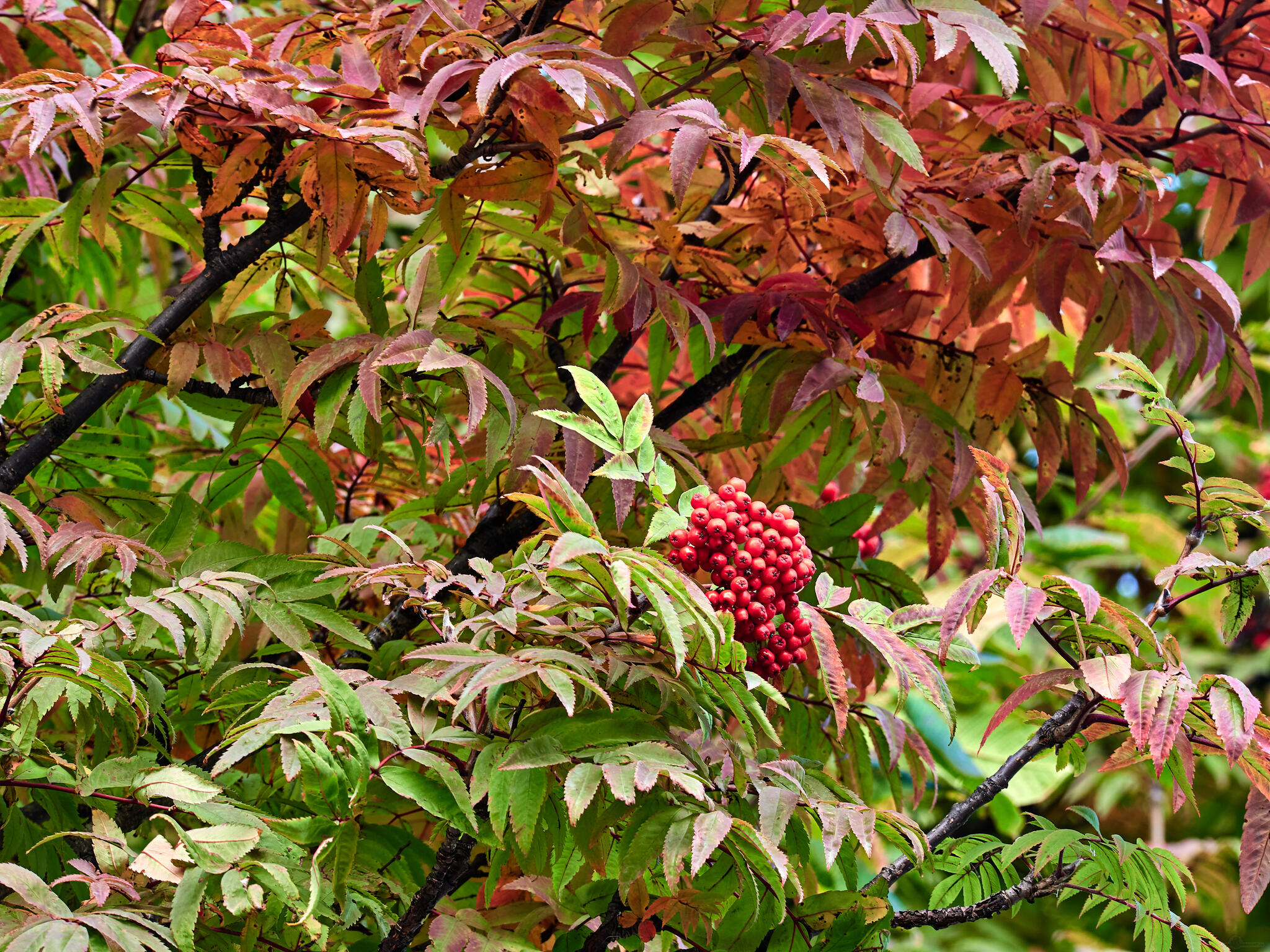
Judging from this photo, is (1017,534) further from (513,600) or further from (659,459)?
(513,600)

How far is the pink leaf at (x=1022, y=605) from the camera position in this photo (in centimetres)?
74

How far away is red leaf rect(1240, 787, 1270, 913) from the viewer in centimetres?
77

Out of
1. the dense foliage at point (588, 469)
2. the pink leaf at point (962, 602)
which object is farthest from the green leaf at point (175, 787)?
the pink leaf at point (962, 602)

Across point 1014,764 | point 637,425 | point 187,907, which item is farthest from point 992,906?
point 187,907

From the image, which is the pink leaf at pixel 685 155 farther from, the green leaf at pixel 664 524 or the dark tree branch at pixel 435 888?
the dark tree branch at pixel 435 888

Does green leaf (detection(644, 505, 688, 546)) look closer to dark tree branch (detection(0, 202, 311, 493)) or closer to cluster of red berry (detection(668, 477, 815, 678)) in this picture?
cluster of red berry (detection(668, 477, 815, 678))

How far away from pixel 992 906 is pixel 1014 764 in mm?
111

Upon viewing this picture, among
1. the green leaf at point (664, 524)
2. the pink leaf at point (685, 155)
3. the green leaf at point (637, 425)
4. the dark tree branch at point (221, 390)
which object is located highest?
the pink leaf at point (685, 155)

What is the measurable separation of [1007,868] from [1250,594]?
33 centimetres

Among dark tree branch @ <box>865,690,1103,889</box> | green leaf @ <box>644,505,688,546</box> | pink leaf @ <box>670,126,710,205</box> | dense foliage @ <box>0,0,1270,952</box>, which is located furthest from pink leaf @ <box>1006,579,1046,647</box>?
pink leaf @ <box>670,126,710,205</box>

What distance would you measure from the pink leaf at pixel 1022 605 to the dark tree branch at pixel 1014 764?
0.41ft

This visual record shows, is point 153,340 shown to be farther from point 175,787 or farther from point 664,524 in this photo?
point 664,524

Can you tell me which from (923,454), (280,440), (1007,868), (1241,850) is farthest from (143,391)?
(1241,850)

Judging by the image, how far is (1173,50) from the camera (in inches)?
47.9
